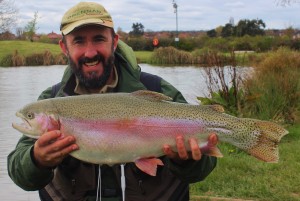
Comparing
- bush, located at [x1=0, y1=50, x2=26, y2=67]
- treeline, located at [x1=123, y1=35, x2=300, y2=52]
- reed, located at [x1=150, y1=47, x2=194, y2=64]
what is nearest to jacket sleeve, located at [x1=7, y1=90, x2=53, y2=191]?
treeline, located at [x1=123, y1=35, x2=300, y2=52]

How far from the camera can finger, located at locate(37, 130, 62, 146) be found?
298 centimetres

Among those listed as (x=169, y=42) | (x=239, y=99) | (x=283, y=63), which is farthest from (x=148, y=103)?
(x=169, y=42)

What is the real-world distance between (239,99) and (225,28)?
239ft

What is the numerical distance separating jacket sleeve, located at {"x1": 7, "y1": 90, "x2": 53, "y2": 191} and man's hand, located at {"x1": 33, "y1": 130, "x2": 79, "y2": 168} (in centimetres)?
20

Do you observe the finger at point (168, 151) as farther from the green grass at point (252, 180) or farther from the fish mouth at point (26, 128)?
the green grass at point (252, 180)

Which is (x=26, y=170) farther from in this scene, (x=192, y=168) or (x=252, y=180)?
(x=252, y=180)

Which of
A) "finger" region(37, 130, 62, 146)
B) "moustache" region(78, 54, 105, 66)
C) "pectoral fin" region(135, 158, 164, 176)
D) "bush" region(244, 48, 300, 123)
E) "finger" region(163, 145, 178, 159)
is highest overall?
"moustache" region(78, 54, 105, 66)

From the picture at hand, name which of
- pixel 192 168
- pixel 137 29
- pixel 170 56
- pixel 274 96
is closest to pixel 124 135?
pixel 192 168

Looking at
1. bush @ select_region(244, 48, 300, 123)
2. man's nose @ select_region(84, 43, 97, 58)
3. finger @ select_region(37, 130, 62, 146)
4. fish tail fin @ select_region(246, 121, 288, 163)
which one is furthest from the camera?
bush @ select_region(244, 48, 300, 123)

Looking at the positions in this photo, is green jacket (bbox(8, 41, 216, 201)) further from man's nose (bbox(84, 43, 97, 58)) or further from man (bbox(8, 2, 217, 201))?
man's nose (bbox(84, 43, 97, 58))

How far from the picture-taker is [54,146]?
119 inches

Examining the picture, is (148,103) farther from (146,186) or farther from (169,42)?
(169,42)

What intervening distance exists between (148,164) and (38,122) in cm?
74

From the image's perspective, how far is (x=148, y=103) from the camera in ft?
10.6
